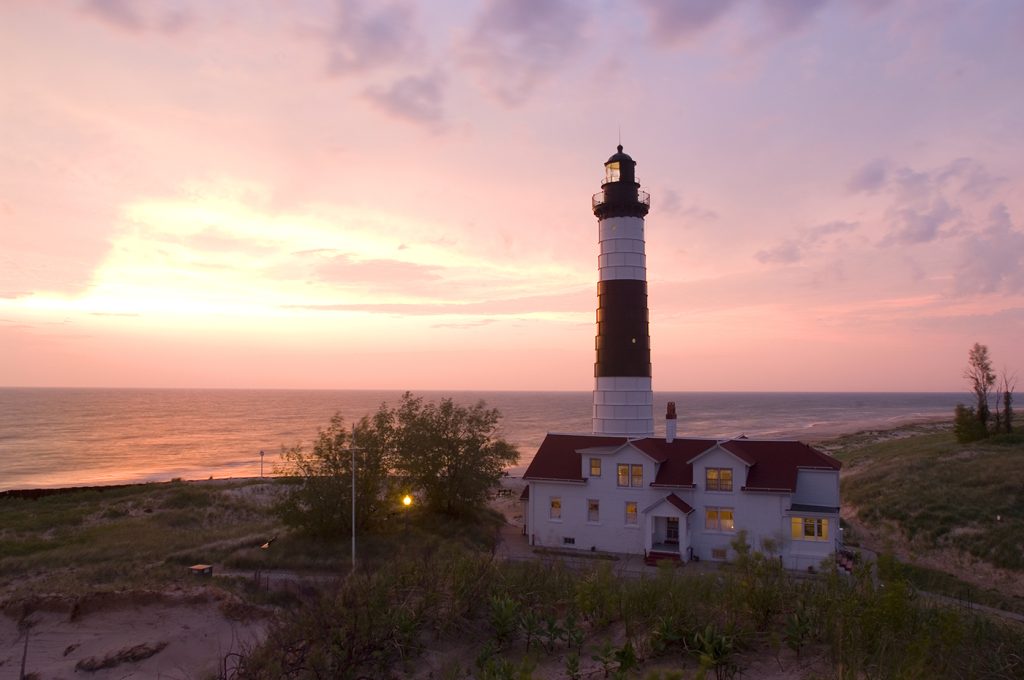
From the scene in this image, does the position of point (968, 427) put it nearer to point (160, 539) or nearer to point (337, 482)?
point (337, 482)

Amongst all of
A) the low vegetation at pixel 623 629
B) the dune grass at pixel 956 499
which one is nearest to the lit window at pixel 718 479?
the dune grass at pixel 956 499

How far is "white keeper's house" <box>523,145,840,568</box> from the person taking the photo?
87.6 feet

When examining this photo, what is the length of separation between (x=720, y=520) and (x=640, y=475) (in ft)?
12.7

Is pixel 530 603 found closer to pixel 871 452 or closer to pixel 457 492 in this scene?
pixel 457 492

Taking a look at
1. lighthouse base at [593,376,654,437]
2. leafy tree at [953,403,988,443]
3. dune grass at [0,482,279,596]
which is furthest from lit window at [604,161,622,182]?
leafy tree at [953,403,988,443]

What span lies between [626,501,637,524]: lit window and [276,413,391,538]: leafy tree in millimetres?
11533

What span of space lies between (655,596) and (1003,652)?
391 centimetres

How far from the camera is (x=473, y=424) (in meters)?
34.8

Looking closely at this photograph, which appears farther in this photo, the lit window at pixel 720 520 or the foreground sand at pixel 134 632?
the lit window at pixel 720 520

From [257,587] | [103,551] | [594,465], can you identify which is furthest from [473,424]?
[103,551]

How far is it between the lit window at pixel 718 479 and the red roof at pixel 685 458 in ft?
2.36

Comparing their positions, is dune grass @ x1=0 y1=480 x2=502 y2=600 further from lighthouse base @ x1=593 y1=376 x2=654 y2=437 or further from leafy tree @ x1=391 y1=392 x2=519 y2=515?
lighthouse base @ x1=593 y1=376 x2=654 y2=437

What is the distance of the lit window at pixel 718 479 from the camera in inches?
1084

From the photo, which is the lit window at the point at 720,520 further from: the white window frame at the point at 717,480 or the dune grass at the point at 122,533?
the dune grass at the point at 122,533
